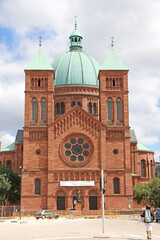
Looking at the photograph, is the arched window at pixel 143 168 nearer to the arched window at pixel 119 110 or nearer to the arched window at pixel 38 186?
the arched window at pixel 119 110

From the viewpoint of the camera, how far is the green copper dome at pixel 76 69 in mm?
74700

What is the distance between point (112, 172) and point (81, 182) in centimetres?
530

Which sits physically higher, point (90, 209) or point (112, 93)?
point (112, 93)

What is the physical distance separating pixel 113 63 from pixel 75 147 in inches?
651

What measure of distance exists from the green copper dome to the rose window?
18.0 m

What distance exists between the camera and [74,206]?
56438 mm

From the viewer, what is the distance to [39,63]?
210ft

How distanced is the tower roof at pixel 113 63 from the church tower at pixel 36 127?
385 inches

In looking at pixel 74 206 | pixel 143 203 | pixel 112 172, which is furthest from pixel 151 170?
pixel 74 206

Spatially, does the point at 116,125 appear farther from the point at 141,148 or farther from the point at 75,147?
the point at 141,148

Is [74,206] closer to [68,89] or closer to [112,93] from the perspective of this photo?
[112,93]

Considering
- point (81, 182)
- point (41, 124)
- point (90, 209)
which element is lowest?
point (90, 209)

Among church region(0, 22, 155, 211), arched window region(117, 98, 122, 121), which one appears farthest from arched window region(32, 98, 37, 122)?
arched window region(117, 98, 122, 121)

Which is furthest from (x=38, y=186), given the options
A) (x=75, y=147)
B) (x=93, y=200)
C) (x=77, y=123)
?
(x=77, y=123)
